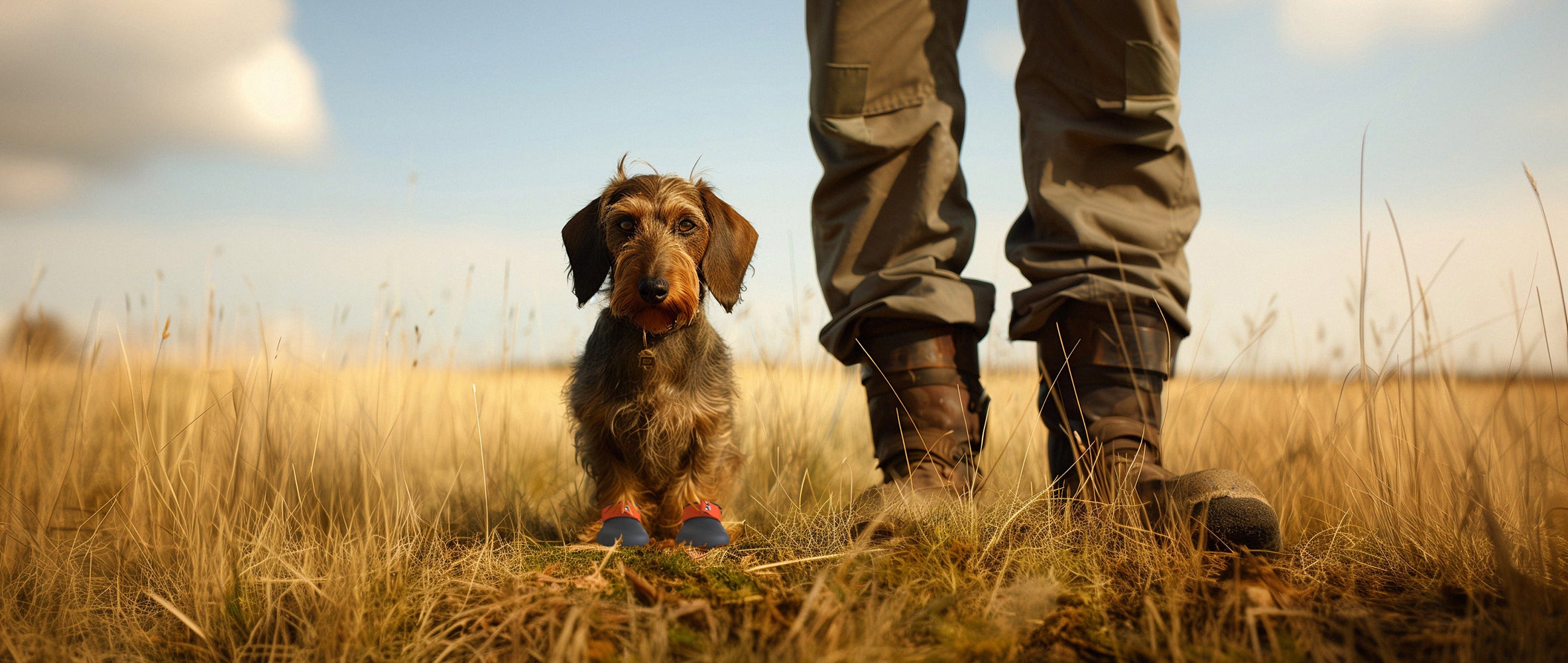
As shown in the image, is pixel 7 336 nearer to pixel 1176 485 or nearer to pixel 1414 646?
pixel 1176 485

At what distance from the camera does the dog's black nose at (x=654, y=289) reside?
2.37 metres

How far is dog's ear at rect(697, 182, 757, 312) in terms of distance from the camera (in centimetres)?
266

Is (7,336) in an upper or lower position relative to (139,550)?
upper

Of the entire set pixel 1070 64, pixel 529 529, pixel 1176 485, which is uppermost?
pixel 1070 64

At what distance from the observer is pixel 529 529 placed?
2758 mm

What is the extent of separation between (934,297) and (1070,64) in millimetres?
964

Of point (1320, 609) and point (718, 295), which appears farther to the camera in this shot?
point (718, 295)

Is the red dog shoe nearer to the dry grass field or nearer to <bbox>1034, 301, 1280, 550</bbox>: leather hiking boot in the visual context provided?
the dry grass field

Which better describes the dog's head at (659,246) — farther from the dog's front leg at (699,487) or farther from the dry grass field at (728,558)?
the dry grass field at (728,558)

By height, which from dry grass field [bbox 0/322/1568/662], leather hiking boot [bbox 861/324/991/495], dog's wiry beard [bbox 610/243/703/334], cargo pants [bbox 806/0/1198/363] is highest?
cargo pants [bbox 806/0/1198/363]

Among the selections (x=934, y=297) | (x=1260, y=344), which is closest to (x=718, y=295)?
(x=934, y=297)

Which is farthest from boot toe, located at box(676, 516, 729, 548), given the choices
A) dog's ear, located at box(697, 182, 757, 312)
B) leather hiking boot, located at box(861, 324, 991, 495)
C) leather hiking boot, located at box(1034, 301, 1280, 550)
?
leather hiking boot, located at box(1034, 301, 1280, 550)

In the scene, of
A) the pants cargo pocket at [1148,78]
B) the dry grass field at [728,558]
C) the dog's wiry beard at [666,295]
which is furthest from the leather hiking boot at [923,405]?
the pants cargo pocket at [1148,78]

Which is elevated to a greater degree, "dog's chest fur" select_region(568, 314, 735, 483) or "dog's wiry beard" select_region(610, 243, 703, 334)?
"dog's wiry beard" select_region(610, 243, 703, 334)
